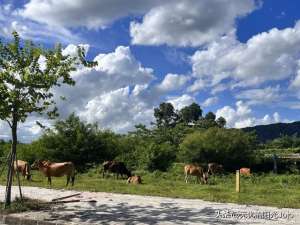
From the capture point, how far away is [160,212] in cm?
1345

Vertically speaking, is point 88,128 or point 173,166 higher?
point 88,128

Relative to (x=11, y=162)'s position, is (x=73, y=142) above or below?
above

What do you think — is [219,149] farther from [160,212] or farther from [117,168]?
[160,212]

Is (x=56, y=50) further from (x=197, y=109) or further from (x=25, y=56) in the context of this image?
(x=197, y=109)

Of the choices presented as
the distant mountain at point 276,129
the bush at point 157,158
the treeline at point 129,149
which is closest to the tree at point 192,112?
the distant mountain at point 276,129

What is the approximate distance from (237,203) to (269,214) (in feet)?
6.98

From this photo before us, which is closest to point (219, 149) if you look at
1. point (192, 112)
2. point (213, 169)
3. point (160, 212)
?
point (213, 169)

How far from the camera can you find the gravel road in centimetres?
1226

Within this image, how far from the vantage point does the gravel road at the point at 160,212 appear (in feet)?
40.2

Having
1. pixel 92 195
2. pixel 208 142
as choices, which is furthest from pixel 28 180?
pixel 208 142

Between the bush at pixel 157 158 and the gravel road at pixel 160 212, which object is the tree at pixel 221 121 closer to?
the bush at pixel 157 158

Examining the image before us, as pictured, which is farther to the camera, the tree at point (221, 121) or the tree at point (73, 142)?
the tree at point (221, 121)

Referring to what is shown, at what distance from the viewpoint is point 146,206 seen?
14523mm

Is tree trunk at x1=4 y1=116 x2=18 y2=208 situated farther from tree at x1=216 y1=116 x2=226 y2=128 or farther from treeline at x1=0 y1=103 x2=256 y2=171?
tree at x1=216 y1=116 x2=226 y2=128
